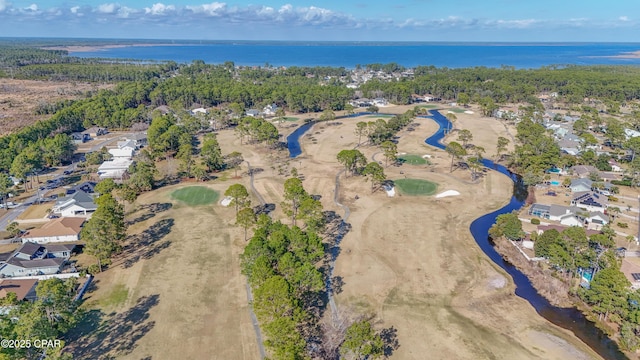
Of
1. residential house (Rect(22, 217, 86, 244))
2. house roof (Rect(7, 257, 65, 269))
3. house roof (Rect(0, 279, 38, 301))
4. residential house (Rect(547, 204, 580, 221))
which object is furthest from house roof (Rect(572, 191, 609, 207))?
residential house (Rect(22, 217, 86, 244))

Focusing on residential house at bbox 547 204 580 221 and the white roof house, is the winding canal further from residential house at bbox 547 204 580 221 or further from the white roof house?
the white roof house

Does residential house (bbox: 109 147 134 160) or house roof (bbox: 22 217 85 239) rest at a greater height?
residential house (bbox: 109 147 134 160)

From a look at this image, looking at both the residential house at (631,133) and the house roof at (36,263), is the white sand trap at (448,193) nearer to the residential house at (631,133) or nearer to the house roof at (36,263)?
the house roof at (36,263)

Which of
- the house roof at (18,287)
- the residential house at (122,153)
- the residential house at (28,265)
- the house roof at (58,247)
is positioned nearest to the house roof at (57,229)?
the house roof at (58,247)

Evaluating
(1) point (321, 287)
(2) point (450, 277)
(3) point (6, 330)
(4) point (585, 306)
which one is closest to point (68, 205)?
(3) point (6, 330)

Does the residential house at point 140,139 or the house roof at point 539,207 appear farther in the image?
the residential house at point 140,139

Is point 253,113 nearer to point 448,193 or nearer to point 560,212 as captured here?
point 448,193

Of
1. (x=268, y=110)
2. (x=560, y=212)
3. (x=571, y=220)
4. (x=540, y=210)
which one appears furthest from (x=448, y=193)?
(x=268, y=110)
